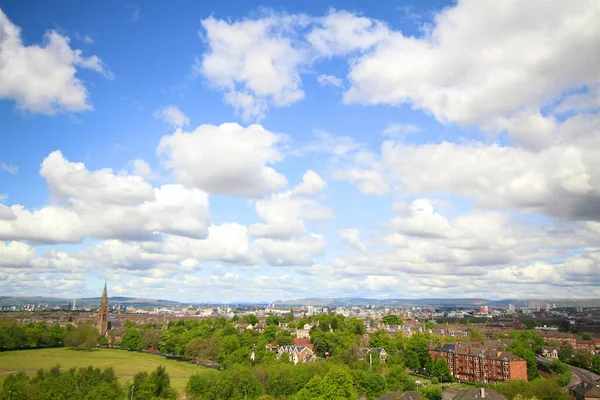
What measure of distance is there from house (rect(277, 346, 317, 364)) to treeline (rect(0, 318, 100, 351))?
192ft

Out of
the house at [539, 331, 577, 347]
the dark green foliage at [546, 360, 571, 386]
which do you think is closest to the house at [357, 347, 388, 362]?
the dark green foliage at [546, 360, 571, 386]

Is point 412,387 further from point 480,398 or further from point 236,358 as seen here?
point 236,358

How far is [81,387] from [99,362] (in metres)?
47.8

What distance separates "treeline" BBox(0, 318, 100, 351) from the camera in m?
109

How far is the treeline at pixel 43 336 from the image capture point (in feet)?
357

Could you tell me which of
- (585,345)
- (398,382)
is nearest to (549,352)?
(585,345)

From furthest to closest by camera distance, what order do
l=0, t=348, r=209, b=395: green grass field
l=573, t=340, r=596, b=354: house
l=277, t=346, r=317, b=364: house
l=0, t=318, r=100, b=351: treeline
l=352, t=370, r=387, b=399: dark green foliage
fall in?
l=573, t=340, r=596, b=354: house → l=0, t=318, r=100, b=351: treeline → l=277, t=346, r=317, b=364: house → l=0, t=348, r=209, b=395: green grass field → l=352, t=370, r=387, b=399: dark green foliage

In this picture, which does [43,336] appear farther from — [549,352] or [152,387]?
[549,352]

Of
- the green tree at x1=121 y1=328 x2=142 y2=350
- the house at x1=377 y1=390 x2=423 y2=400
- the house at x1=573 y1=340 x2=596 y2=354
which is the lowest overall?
the house at x1=573 y1=340 x2=596 y2=354

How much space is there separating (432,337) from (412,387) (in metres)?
57.0

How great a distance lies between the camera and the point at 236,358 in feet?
296

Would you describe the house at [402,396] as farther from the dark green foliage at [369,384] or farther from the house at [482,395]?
the dark green foliage at [369,384]

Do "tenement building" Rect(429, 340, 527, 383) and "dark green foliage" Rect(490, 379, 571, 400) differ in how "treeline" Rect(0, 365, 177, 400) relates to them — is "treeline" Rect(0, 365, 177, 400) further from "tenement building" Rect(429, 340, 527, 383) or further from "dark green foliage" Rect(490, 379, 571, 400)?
"tenement building" Rect(429, 340, 527, 383)

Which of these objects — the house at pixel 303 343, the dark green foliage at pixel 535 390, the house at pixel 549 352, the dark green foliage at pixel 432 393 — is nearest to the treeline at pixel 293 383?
the dark green foliage at pixel 432 393
